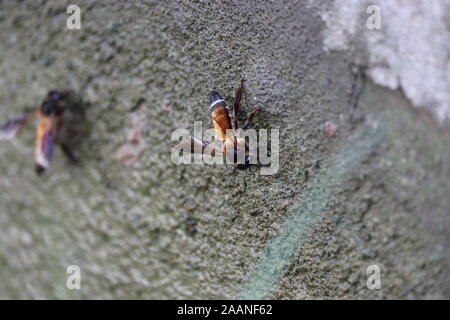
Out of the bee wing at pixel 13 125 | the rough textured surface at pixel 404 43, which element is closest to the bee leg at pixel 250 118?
the rough textured surface at pixel 404 43

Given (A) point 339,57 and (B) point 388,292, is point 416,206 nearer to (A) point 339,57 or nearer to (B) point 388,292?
(B) point 388,292

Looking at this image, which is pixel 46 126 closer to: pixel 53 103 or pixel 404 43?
pixel 53 103

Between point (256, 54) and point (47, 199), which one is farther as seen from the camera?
point (47, 199)

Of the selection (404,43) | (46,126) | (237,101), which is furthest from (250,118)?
(46,126)

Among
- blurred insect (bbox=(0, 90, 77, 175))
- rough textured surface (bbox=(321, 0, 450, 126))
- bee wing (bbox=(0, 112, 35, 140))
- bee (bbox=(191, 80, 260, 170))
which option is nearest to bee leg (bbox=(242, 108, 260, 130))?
bee (bbox=(191, 80, 260, 170))

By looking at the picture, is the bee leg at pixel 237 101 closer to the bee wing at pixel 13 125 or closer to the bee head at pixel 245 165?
the bee head at pixel 245 165

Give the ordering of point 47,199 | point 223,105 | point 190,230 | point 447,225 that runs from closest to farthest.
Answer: point 223,105
point 190,230
point 447,225
point 47,199

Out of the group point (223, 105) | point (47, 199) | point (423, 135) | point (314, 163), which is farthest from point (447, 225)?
point (47, 199)
